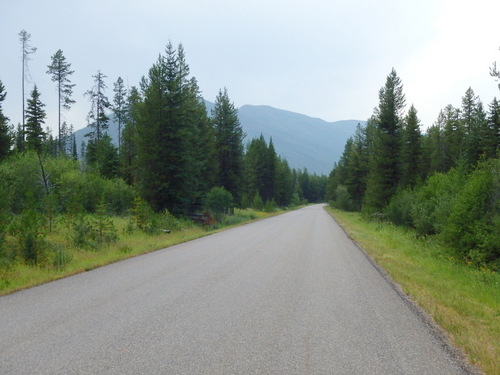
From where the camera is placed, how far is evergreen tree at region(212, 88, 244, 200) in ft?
145

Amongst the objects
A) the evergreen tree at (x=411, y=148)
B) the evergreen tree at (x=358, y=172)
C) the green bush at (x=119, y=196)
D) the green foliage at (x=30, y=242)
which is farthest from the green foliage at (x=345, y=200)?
the green foliage at (x=30, y=242)

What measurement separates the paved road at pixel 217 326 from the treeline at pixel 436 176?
525cm

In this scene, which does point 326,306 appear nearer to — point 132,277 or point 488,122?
point 132,277

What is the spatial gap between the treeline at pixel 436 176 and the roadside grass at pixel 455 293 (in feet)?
3.87

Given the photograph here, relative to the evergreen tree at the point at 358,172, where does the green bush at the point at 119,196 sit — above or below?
below

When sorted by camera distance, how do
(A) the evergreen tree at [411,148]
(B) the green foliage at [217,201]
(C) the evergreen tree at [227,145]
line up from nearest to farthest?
(B) the green foliage at [217,201]
(A) the evergreen tree at [411,148]
(C) the evergreen tree at [227,145]

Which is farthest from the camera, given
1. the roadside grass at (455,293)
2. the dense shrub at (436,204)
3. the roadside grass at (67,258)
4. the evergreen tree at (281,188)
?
the evergreen tree at (281,188)


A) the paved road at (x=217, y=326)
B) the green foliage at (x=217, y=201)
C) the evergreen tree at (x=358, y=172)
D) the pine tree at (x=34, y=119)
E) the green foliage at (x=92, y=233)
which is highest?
the pine tree at (x=34, y=119)

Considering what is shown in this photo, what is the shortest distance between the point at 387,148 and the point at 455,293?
30332 mm

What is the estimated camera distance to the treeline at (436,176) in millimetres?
11469

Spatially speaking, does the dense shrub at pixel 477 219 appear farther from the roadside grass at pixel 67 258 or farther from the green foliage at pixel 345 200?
the green foliage at pixel 345 200

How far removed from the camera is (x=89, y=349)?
4.10 meters

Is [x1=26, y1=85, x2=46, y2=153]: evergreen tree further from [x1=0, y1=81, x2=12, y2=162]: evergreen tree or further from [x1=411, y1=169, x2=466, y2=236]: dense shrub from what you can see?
[x1=411, y1=169, x2=466, y2=236]: dense shrub

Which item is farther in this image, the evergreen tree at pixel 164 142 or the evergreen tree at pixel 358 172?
the evergreen tree at pixel 358 172
